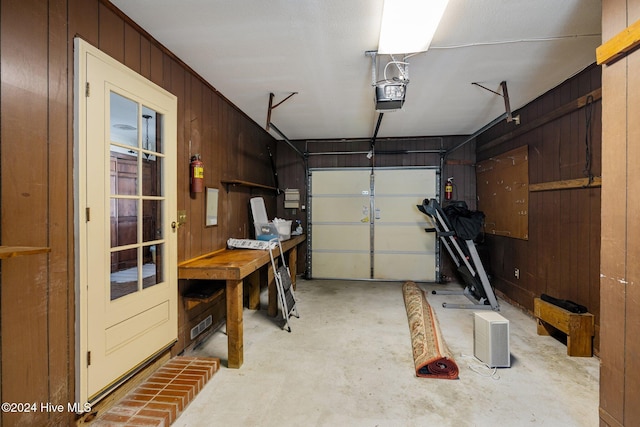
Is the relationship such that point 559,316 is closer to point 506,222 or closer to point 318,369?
point 506,222

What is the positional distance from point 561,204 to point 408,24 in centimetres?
252

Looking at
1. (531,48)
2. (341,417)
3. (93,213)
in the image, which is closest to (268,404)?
(341,417)

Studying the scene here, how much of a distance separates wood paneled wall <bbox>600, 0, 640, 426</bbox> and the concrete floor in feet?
1.89

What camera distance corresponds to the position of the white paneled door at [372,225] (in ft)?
17.3

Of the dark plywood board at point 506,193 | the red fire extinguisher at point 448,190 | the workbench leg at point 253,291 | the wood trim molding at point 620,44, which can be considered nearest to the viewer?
the wood trim molding at point 620,44

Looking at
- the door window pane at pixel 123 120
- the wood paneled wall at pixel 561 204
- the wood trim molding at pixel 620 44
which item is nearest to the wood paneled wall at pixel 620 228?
the wood trim molding at pixel 620 44

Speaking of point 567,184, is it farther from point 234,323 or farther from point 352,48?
point 234,323

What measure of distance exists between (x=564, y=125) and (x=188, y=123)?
3.70 m

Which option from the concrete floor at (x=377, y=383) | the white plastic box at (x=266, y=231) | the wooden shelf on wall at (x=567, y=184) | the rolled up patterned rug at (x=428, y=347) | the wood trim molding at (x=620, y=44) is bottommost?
the concrete floor at (x=377, y=383)

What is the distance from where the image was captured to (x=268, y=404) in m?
1.97

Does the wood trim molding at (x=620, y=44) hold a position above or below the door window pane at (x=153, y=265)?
above

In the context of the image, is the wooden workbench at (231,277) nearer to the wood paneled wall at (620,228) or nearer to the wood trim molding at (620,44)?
the wood paneled wall at (620,228)

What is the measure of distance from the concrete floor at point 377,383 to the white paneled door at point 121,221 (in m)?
0.59

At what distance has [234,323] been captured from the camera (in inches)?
93.7
